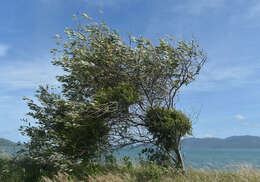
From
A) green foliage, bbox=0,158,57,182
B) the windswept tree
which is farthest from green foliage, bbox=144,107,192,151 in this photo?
green foliage, bbox=0,158,57,182

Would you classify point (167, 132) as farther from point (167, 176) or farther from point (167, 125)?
point (167, 176)

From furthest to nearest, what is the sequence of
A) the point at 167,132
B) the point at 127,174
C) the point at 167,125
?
the point at 167,132, the point at 167,125, the point at 127,174

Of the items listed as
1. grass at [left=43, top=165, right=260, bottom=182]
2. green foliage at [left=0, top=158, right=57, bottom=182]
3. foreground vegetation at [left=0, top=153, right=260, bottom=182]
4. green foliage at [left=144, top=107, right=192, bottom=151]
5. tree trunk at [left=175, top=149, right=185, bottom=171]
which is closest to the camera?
grass at [left=43, top=165, right=260, bottom=182]

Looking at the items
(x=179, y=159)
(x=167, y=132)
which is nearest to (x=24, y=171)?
(x=167, y=132)

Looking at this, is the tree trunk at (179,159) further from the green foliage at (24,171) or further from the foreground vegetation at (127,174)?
the green foliage at (24,171)

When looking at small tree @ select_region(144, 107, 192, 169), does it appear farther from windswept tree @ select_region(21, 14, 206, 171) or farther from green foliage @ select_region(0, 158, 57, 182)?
green foliage @ select_region(0, 158, 57, 182)

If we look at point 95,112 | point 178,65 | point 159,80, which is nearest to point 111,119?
point 95,112

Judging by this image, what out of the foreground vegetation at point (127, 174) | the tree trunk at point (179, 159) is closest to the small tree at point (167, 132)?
the tree trunk at point (179, 159)

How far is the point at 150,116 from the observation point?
12.1 metres

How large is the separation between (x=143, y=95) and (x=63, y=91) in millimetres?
4476

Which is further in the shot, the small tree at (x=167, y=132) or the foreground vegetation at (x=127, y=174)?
the small tree at (x=167, y=132)

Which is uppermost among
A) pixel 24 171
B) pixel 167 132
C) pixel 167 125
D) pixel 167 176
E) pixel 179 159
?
pixel 167 125

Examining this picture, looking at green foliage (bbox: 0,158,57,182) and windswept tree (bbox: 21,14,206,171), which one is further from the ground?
windswept tree (bbox: 21,14,206,171)

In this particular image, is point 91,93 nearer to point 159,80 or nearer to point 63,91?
point 63,91
